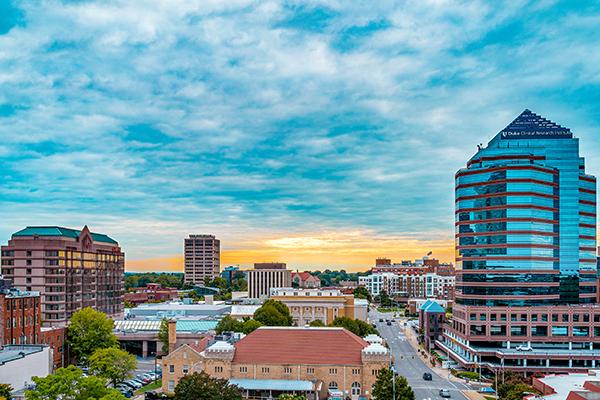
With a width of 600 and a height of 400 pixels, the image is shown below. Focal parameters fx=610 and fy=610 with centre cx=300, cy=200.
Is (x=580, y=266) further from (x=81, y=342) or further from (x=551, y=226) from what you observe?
(x=81, y=342)

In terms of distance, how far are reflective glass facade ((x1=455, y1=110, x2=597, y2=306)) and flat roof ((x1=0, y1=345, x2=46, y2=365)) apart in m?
76.9

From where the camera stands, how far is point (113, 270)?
511 ft

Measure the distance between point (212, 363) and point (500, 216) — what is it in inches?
2410

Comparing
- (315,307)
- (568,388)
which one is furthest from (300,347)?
(315,307)

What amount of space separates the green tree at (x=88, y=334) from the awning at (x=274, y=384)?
107 feet

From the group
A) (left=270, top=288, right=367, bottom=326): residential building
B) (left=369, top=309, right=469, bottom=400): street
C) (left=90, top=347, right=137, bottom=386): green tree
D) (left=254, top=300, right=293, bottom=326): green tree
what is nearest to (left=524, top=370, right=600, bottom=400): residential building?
(left=369, top=309, right=469, bottom=400): street

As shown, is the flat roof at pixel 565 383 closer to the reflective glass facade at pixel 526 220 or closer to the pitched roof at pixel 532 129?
the reflective glass facade at pixel 526 220

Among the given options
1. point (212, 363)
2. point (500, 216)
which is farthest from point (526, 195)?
point (212, 363)

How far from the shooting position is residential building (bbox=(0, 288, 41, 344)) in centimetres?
8544

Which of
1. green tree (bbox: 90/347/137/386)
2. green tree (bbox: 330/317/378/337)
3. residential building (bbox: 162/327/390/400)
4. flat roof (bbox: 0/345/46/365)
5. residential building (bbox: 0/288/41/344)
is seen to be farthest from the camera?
green tree (bbox: 330/317/378/337)

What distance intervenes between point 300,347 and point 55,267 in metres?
67.4

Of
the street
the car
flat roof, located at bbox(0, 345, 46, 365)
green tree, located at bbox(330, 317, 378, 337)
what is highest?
flat roof, located at bbox(0, 345, 46, 365)

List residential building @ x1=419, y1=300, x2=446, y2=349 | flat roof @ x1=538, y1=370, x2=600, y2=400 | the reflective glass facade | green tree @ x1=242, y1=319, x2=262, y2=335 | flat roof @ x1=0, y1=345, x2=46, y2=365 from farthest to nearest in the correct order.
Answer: residential building @ x1=419, y1=300, x2=446, y2=349
the reflective glass facade
green tree @ x1=242, y1=319, x2=262, y2=335
flat roof @ x1=0, y1=345, x2=46, y2=365
flat roof @ x1=538, y1=370, x2=600, y2=400

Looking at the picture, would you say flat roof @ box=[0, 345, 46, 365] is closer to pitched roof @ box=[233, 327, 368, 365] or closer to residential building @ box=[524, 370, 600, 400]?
pitched roof @ box=[233, 327, 368, 365]
